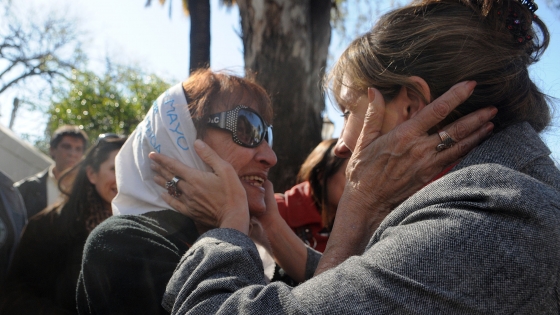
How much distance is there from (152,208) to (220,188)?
368mm

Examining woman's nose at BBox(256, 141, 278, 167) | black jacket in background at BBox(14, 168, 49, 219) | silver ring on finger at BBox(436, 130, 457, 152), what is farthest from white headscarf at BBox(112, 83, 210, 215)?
black jacket in background at BBox(14, 168, 49, 219)

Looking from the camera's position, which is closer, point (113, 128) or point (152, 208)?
point (152, 208)

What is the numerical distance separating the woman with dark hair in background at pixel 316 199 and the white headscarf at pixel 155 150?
1570mm

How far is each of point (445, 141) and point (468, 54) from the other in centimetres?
32

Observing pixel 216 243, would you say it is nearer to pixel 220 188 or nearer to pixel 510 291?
pixel 220 188

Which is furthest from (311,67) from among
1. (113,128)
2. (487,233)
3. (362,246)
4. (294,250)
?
(113,128)

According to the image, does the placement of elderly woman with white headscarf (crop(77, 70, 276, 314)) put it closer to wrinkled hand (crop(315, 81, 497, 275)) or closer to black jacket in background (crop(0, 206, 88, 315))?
wrinkled hand (crop(315, 81, 497, 275))

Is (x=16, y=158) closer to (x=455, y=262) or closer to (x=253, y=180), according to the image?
(x=253, y=180)

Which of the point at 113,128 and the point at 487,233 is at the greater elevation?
the point at 487,233

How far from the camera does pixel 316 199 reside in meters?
3.95

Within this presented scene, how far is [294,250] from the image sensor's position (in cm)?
272

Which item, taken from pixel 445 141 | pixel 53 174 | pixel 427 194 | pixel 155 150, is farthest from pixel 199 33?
pixel 427 194

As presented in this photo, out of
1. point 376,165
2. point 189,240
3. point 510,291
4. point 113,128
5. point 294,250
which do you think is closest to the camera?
point 510,291

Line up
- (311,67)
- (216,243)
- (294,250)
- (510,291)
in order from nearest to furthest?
(510,291), (216,243), (294,250), (311,67)
